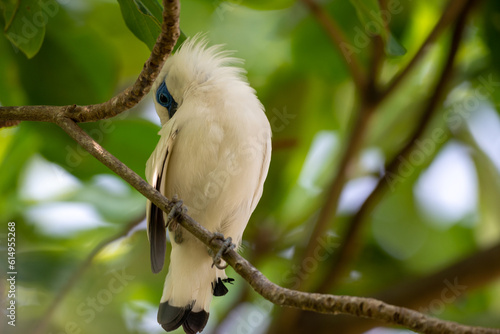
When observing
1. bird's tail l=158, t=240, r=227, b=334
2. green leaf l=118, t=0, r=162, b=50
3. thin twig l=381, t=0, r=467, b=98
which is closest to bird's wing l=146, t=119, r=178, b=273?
bird's tail l=158, t=240, r=227, b=334

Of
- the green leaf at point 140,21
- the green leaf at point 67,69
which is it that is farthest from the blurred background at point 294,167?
the green leaf at point 140,21

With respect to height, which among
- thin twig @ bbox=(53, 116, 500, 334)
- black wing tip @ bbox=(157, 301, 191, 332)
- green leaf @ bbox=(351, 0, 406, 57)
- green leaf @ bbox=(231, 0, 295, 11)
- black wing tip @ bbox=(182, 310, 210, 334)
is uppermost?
green leaf @ bbox=(351, 0, 406, 57)

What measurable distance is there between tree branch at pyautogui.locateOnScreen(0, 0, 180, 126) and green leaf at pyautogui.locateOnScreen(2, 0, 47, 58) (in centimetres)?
31

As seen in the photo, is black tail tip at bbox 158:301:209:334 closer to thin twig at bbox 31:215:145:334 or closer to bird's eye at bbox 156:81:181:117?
thin twig at bbox 31:215:145:334

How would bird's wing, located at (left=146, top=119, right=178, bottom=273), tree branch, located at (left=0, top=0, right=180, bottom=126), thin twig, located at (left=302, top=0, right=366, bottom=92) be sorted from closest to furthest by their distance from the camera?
tree branch, located at (left=0, top=0, right=180, bottom=126)
bird's wing, located at (left=146, top=119, right=178, bottom=273)
thin twig, located at (left=302, top=0, right=366, bottom=92)

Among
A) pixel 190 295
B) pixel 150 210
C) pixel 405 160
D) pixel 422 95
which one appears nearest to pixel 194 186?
pixel 150 210

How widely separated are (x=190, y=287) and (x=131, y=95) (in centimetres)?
110

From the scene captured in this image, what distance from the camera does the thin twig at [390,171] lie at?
9.11 feet

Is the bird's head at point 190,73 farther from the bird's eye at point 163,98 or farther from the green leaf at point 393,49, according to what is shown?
the green leaf at point 393,49

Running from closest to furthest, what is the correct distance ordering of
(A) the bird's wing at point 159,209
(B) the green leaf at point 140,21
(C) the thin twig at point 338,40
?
(B) the green leaf at point 140,21
(A) the bird's wing at point 159,209
(C) the thin twig at point 338,40

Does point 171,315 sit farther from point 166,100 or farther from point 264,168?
point 166,100

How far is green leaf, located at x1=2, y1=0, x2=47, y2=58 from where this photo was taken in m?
1.84

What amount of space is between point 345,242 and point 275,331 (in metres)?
0.54

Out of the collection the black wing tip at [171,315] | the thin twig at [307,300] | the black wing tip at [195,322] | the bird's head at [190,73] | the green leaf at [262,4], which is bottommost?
the black wing tip at [195,322]
